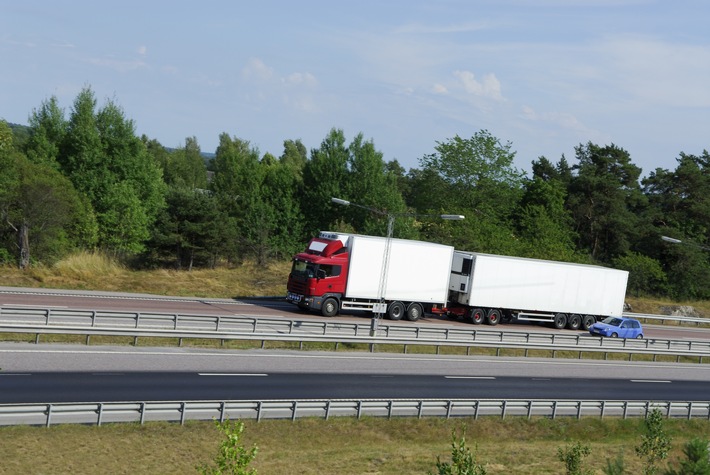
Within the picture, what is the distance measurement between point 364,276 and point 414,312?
3.73 meters

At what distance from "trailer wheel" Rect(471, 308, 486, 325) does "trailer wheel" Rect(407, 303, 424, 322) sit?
10.5 ft

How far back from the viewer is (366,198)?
74812 millimetres

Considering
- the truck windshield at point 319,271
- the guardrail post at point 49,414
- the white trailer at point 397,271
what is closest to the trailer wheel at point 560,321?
the white trailer at point 397,271

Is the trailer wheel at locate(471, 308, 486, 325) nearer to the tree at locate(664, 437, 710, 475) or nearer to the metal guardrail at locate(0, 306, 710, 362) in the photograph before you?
the metal guardrail at locate(0, 306, 710, 362)

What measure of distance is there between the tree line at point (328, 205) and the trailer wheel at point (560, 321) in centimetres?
1061

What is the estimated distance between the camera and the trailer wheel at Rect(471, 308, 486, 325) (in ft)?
139

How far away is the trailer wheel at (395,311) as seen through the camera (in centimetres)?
4019

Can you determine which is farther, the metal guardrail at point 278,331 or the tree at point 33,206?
the tree at point 33,206

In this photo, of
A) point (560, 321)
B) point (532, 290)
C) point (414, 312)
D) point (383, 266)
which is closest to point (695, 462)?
point (383, 266)

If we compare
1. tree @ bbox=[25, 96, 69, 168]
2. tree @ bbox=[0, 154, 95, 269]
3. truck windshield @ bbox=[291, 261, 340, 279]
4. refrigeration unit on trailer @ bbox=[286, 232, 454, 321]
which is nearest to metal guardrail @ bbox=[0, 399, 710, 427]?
refrigeration unit on trailer @ bbox=[286, 232, 454, 321]

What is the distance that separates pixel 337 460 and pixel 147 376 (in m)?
7.53

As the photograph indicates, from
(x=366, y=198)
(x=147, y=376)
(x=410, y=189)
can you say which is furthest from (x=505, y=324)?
(x=410, y=189)

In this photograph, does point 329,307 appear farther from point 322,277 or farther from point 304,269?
point 304,269

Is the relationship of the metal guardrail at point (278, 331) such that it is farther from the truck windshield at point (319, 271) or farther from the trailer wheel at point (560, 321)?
the trailer wheel at point (560, 321)
